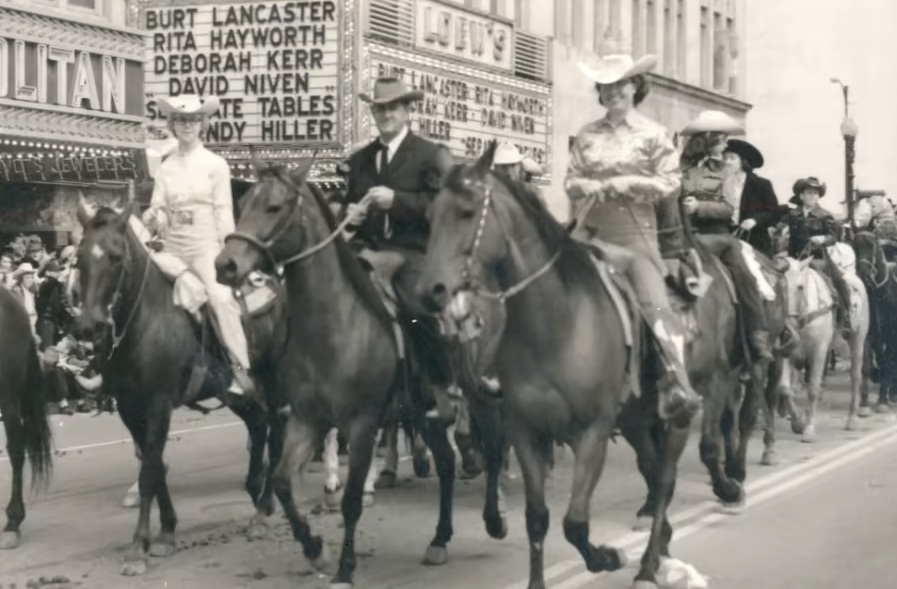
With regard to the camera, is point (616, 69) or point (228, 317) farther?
point (228, 317)

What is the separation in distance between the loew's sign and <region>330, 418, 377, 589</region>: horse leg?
1425cm

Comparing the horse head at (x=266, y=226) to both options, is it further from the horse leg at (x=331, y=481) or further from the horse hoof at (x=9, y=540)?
the horse leg at (x=331, y=481)

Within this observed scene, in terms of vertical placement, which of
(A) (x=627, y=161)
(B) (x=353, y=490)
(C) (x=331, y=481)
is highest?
(A) (x=627, y=161)

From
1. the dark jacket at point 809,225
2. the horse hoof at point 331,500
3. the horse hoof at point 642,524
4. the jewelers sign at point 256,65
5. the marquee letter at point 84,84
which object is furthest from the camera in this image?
the jewelers sign at point 256,65

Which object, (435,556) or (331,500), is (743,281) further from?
(435,556)

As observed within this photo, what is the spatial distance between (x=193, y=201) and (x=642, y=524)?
401cm

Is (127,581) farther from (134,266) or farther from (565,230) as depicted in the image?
(565,230)

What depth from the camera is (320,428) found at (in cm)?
957

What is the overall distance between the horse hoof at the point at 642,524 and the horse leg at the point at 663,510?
5.08 feet

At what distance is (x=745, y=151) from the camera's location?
14.0 meters

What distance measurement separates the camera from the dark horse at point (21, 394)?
1144 cm

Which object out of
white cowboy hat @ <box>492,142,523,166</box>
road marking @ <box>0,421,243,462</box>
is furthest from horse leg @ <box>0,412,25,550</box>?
white cowboy hat @ <box>492,142,523,166</box>

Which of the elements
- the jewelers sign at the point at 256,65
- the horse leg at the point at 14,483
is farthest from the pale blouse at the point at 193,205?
the jewelers sign at the point at 256,65

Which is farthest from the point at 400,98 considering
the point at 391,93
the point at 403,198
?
the point at 403,198
